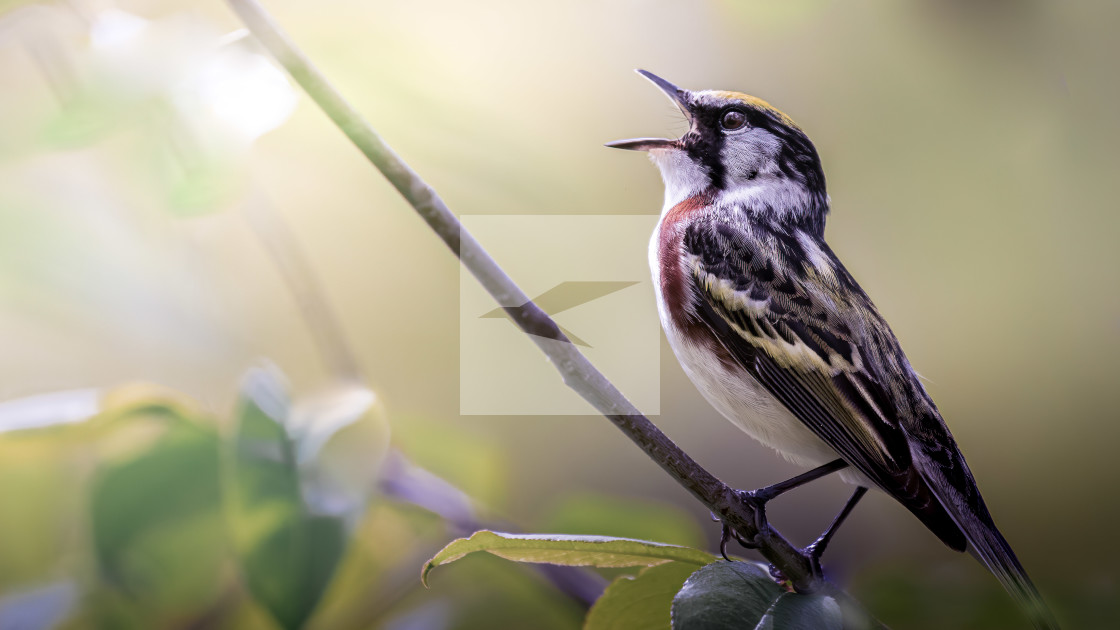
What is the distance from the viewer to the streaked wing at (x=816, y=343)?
0.50 meters

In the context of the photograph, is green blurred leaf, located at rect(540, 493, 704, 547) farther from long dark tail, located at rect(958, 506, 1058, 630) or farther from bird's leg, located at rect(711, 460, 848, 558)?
long dark tail, located at rect(958, 506, 1058, 630)

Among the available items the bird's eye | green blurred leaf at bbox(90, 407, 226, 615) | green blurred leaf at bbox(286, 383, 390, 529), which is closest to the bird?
the bird's eye

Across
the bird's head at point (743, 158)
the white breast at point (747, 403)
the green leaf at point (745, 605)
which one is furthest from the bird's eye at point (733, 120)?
the green leaf at point (745, 605)

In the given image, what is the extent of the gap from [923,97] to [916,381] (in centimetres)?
37

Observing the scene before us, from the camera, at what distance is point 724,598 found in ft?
1.12

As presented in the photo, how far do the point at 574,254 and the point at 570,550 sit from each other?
34 centimetres

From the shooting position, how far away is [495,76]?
0.77 metres

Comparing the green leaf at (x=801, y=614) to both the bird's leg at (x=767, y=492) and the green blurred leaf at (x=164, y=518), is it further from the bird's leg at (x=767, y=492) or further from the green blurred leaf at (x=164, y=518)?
the green blurred leaf at (x=164, y=518)

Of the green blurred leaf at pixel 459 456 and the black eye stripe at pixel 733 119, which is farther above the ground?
the black eye stripe at pixel 733 119

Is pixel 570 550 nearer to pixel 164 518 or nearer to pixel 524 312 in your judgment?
pixel 524 312

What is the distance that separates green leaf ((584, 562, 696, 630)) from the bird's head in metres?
0.35

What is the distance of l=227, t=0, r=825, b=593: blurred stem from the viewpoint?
341 mm

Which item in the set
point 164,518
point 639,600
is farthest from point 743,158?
point 164,518

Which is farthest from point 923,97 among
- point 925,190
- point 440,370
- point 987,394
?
point 440,370
